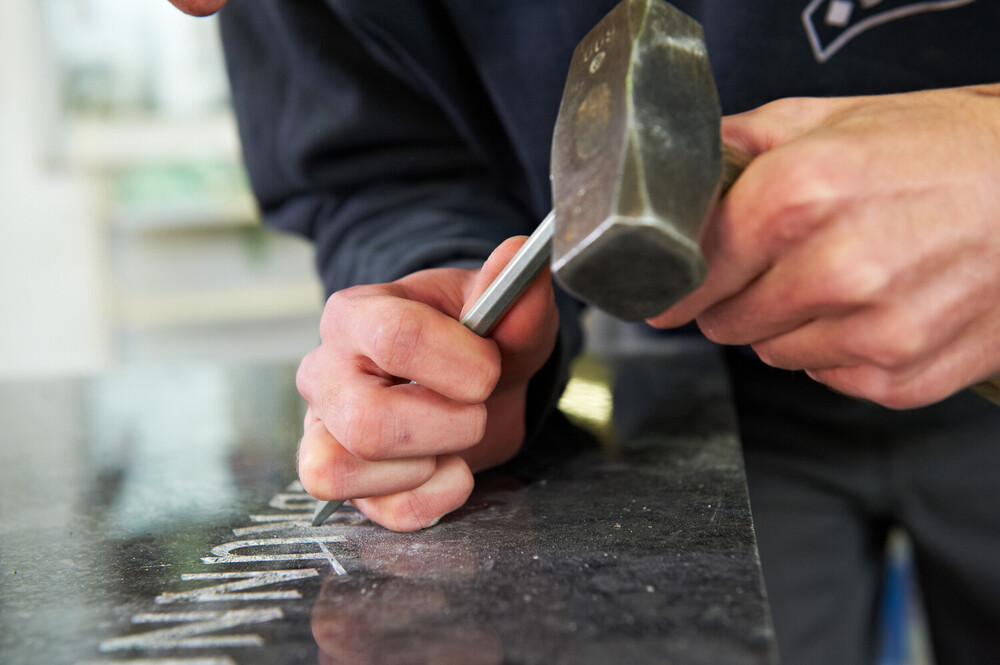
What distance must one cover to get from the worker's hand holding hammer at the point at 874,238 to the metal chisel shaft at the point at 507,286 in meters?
0.09

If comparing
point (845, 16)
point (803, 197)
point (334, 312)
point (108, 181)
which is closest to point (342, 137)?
point (334, 312)

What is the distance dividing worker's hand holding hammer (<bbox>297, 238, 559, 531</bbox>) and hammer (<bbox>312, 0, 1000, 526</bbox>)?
4.5 inches

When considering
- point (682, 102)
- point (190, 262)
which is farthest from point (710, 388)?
point (190, 262)

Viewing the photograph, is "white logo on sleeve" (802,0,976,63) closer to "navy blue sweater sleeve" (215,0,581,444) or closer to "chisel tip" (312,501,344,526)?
"navy blue sweater sleeve" (215,0,581,444)

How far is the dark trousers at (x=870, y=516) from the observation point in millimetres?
710

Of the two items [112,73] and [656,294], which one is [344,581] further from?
[112,73]

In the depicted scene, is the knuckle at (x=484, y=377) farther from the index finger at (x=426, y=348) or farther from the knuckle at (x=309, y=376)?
the knuckle at (x=309, y=376)

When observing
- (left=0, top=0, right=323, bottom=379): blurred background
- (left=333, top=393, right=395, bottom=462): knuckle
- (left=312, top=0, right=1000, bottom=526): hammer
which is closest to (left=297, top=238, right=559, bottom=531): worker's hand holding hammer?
(left=333, top=393, right=395, bottom=462): knuckle

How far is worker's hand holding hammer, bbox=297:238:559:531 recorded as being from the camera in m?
0.45

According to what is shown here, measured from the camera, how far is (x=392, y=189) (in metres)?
0.92

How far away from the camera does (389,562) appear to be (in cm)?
40

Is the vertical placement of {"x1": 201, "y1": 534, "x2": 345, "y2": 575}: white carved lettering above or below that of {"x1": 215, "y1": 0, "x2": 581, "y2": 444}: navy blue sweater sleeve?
below

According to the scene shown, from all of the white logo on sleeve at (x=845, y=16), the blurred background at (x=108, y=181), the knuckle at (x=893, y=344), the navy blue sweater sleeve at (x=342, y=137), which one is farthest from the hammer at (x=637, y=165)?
the blurred background at (x=108, y=181)

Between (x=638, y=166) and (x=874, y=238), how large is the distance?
0.13m
